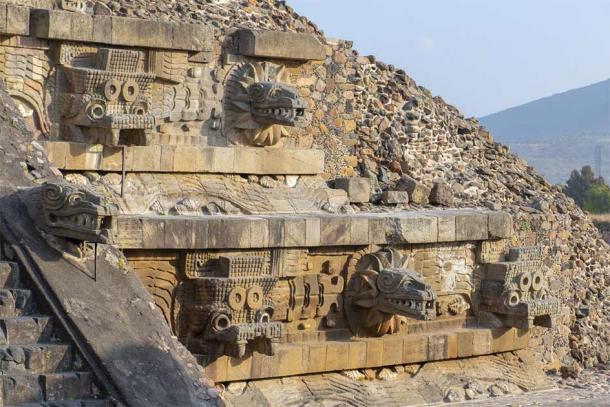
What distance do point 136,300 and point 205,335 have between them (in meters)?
3.06

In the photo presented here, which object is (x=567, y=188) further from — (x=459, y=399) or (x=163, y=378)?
(x=163, y=378)

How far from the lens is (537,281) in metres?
16.9

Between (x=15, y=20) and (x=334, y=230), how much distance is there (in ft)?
11.2

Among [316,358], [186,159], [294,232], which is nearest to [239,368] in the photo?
[316,358]

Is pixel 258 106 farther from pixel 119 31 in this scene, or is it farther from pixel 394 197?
pixel 394 197

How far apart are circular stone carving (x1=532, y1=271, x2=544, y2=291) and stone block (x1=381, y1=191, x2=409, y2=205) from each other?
1547 mm

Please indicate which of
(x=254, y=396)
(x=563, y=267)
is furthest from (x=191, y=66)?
(x=563, y=267)

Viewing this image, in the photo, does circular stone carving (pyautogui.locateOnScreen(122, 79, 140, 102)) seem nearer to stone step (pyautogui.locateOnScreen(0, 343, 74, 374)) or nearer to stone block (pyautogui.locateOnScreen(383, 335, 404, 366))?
stone block (pyautogui.locateOnScreen(383, 335, 404, 366))

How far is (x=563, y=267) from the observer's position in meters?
20.2

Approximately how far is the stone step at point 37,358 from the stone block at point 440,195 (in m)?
8.13

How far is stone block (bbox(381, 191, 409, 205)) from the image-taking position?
55.3 feet

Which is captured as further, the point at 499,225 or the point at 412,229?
the point at 499,225

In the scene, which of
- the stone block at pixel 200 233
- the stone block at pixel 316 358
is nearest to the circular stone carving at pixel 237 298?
the stone block at pixel 200 233

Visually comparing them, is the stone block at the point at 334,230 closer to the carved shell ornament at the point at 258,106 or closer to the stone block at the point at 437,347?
the carved shell ornament at the point at 258,106
